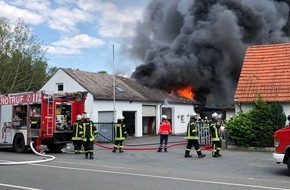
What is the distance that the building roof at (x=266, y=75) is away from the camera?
18.4 meters

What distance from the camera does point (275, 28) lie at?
1479 inches

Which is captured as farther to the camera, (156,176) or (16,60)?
(16,60)

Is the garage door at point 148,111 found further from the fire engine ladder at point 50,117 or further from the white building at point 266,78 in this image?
the fire engine ladder at point 50,117

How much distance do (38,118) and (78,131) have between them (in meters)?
1.76

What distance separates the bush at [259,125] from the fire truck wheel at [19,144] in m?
8.77

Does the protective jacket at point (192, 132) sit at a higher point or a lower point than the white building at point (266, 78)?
lower

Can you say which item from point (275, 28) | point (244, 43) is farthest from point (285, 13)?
point (244, 43)

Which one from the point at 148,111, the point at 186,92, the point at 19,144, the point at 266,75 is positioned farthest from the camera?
the point at 186,92

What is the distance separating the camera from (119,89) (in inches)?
1131

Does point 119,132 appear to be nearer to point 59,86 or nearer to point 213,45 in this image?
point 59,86

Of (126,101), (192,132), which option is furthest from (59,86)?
(192,132)

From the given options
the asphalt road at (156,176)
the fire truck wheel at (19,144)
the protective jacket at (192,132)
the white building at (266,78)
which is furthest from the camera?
the white building at (266,78)

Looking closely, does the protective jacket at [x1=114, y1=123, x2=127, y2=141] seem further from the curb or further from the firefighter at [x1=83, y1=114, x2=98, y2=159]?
the curb

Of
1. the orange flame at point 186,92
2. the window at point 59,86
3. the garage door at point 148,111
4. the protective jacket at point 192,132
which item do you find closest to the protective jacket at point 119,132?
the protective jacket at point 192,132
